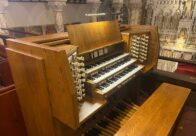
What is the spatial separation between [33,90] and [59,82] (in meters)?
0.40

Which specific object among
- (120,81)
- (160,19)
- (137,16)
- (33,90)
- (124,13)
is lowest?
(120,81)

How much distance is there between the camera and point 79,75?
1533 millimetres

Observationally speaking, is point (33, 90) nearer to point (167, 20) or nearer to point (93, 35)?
point (93, 35)

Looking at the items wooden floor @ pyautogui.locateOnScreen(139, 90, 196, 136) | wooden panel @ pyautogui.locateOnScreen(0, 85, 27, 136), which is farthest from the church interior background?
wooden floor @ pyautogui.locateOnScreen(139, 90, 196, 136)

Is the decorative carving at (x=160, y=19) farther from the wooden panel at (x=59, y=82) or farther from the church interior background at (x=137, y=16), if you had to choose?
the wooden panel at (x=59, y=82)

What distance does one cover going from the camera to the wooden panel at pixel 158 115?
5.28 feet

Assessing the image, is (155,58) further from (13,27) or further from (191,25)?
(191,25)

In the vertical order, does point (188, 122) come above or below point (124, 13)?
below

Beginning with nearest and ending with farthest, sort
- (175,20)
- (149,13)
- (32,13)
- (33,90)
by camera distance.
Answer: (33,90)
(32,13)
(175,20)
(149,13)

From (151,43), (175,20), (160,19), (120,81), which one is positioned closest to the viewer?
(120,81)

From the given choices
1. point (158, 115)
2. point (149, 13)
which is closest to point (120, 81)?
point (158, 115)

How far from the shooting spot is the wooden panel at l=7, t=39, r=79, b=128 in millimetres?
1149

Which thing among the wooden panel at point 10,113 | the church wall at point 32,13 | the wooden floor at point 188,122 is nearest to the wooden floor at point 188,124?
the wooden floor at point 188,122

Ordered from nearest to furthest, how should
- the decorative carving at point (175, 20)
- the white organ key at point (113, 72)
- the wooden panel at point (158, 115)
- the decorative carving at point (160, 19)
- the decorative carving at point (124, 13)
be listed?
the wooden panel at point (158, 115) → the white organ key at point (113, 72) → the decorative carving at point (175, 20) → the decorative carving at point (160, 19) → the decorative carving at point (124, 13)
